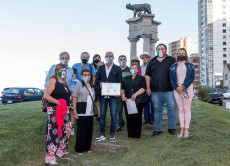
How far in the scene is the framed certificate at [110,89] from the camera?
650cm

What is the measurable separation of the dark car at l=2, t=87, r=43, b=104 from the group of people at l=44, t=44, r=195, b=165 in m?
14.4

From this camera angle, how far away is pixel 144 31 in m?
19.8

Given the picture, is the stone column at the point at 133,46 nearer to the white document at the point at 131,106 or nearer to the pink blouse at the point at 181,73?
the white document at the point at 131,106

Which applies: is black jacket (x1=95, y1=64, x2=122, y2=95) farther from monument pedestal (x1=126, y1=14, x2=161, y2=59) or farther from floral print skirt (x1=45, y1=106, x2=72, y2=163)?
monument pedestal (x1=126, y1=14, x2=161, y2=59)

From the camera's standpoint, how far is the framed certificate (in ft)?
21.3

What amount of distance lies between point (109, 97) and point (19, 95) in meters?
15.3

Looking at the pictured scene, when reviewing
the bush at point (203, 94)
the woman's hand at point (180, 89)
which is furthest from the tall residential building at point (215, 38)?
the woman's hand at point (180, 89)

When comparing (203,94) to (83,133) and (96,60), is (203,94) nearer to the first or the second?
(96,60)

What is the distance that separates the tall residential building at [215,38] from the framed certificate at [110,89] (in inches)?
3665

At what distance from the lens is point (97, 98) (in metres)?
6.79

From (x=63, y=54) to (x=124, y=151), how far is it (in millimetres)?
2756

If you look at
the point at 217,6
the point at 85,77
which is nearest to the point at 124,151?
the point at 85,77

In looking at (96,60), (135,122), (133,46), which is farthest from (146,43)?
(135,122)

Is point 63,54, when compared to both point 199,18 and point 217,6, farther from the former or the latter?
point 199,18
